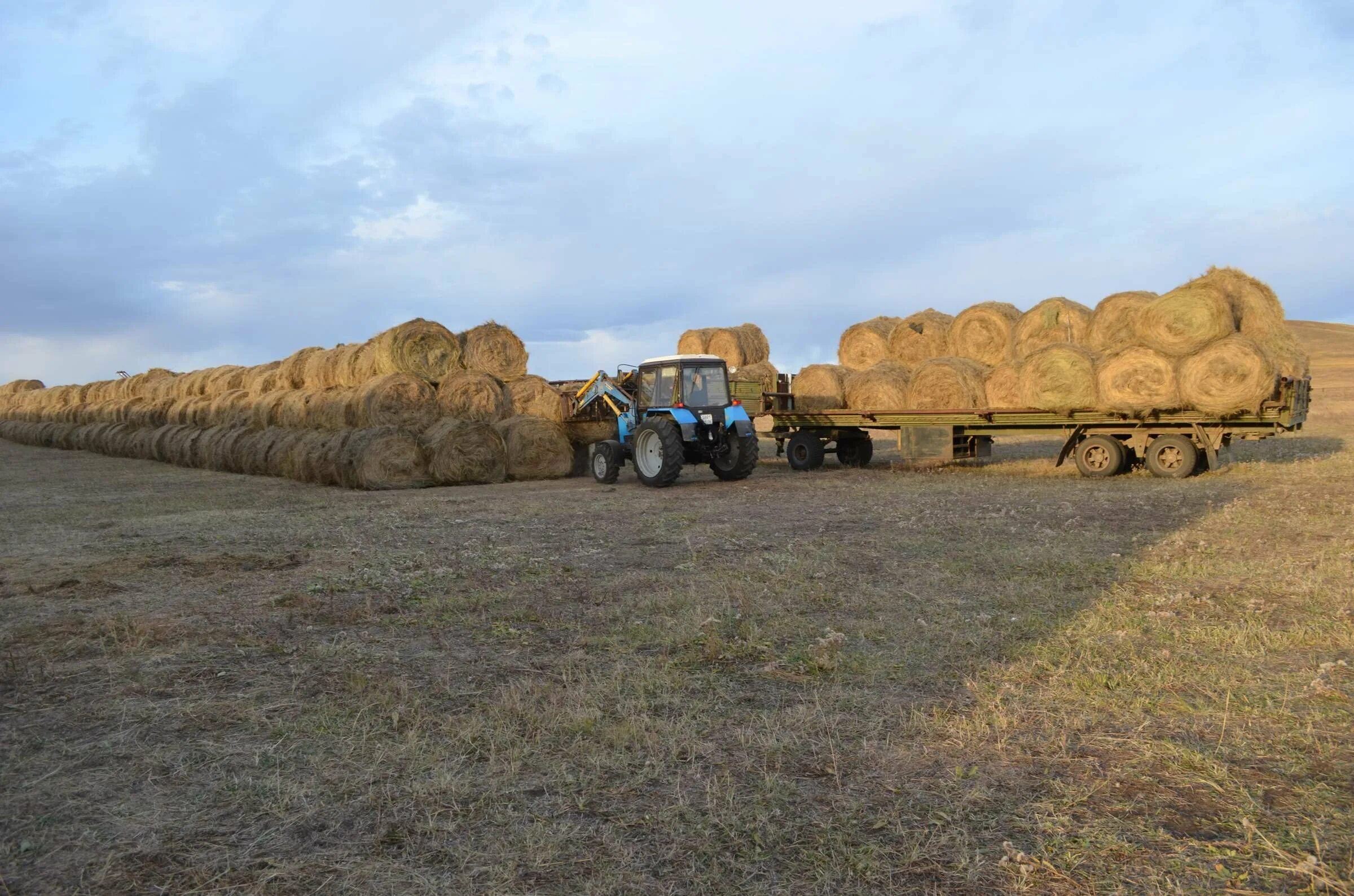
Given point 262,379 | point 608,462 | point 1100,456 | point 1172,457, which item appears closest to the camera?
point 1172,457

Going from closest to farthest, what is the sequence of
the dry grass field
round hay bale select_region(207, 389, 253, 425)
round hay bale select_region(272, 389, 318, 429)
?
the dry grass field < round hay bale select_region(272, 389, 318, 429) < round hay bale select_region(207, 389, 253, 425)

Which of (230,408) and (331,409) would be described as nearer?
(331,409)

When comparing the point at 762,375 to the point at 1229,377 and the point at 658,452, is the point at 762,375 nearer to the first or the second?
the point at 658,452

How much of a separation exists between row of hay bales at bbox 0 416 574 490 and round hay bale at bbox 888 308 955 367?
679 centimetres

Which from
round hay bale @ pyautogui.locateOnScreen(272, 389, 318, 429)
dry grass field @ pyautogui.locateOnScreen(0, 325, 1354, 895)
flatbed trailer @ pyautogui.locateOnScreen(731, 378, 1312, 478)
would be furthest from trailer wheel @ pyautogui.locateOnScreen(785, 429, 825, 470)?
round hay bale @ pyautogui.locateOnScreen(272, 389, 318, 429)

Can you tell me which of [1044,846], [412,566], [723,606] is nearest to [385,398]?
[412,566]

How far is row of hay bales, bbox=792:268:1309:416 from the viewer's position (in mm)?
12445

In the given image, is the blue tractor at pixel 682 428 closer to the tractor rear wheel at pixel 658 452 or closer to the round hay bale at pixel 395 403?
the tractor rear wheel at pixel 658 452

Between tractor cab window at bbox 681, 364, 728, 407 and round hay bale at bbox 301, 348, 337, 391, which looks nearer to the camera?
tractor cab window at bbox 681, 364, 728, 407

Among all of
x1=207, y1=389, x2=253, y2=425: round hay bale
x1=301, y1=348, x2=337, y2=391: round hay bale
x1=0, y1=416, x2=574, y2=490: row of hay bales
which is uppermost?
x1=301, y1=348, x2=337, y2=391: round hay bale

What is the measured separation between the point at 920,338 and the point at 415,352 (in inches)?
374

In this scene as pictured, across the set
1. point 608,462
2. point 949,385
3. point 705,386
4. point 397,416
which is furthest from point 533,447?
point 949,385

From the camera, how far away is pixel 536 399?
1745 centimetres

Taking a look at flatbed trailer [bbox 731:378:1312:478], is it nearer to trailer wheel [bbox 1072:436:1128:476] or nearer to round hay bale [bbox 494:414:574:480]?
trailer wheel [bbox 1072:436:1128:476]
